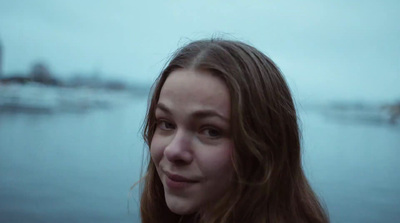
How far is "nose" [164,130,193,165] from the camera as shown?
1.96ft

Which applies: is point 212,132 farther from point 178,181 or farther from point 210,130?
point 178,181

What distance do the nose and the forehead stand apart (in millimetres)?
55

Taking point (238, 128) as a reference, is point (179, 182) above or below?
below

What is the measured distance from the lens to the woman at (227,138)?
1.96ft

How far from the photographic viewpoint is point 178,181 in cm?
62

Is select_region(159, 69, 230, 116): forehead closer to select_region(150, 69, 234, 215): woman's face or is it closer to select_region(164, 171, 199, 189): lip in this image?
select_region(150, 69, 234, 215): woman's face

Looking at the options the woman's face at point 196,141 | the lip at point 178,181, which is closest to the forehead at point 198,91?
the woman's face at point 196,141

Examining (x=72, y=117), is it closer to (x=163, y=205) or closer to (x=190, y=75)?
(x=163, y=205)

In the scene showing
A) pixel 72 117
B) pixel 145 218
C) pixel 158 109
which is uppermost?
pixel 158 109

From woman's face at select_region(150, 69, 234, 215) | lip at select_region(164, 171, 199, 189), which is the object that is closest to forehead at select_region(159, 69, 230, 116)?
woman's face at select_region(150, 69, 234, 215)

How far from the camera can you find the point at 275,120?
64cm

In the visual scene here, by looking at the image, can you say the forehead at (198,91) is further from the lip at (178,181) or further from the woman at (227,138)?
the lip at (178,181)

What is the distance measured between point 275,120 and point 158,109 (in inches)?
8.5

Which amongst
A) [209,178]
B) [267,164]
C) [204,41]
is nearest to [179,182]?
[209,178]
